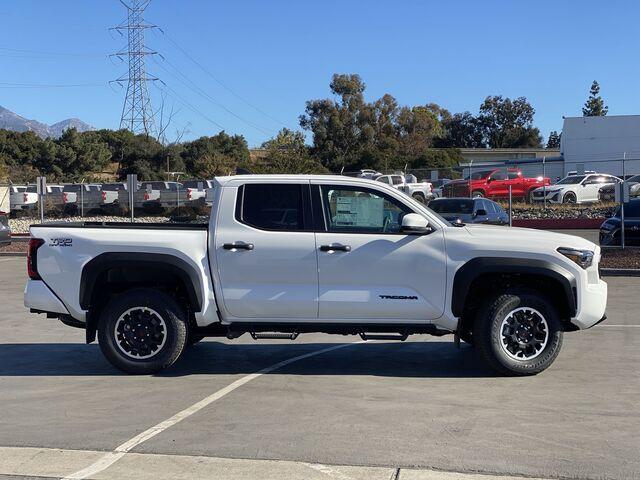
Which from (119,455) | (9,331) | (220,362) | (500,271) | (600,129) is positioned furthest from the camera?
(600,129)

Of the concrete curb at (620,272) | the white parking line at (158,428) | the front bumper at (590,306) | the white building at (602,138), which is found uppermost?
the white building at (602,138)

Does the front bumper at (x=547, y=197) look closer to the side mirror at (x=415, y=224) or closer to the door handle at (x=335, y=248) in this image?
the side mirror at (x=415, y=224)

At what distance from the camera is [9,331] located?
10609 millimetres

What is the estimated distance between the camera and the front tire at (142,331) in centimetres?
752

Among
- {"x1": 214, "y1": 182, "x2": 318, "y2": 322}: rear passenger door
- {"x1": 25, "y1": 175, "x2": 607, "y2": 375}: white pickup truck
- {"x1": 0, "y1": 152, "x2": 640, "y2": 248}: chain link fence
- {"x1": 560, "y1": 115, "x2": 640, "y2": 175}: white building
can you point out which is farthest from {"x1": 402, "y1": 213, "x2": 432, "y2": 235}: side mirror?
{"x1": 560, "y1": 115, "x2": 640, "y2": 175}: white building

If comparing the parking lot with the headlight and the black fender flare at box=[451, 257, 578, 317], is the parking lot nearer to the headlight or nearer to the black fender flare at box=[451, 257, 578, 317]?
the black fender flare at box=[451, 257, 578, 317]

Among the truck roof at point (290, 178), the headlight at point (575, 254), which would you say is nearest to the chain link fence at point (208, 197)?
the headlight at point (575, 254)

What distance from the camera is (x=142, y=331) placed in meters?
7.61

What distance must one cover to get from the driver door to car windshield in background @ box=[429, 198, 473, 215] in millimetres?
14500

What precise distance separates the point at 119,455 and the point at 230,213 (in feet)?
9.34

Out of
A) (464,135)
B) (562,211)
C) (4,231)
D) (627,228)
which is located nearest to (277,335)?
(627,228)

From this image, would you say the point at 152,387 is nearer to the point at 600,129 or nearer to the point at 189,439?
the point at 189,439

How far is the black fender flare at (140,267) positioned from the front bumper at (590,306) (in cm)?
376

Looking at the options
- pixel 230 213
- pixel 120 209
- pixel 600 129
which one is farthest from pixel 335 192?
pixel 600 129
